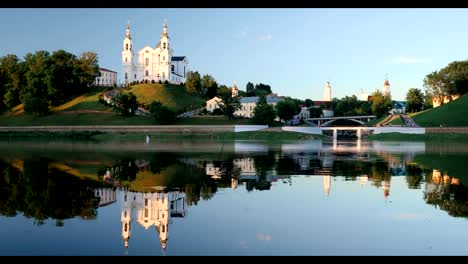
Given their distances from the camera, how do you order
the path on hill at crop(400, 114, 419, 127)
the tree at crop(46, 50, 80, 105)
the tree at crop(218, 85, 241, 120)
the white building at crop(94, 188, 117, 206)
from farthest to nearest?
1. the tree at crop(46, 50, 80, 105)
2. the tree at crop(218, 85, 241, 120)
3. the path on hill at crop(400, 114, 419, 127)
4. the white building at crop(94, 188, 117, 206)

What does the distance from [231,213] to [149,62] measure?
13188cm

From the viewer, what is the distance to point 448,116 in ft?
322

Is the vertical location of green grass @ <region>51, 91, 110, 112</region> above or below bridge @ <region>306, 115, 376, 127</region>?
Answer: above

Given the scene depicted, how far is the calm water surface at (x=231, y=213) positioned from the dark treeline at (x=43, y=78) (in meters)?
92.5

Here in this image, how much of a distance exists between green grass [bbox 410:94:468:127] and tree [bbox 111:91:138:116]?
200ft

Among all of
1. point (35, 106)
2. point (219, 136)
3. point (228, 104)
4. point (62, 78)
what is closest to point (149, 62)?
point (62, 78)

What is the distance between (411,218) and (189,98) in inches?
4296

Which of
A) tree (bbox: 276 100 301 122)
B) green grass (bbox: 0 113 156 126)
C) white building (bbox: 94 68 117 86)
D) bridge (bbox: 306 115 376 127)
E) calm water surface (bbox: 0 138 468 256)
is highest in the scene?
white building (bbox: 94 68 117 86)

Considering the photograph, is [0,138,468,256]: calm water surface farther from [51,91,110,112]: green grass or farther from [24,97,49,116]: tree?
[51,91,110,112]: green grass

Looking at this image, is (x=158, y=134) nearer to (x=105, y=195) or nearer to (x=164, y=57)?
(x=164, y=57)

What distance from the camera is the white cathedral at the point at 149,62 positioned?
141500 mm

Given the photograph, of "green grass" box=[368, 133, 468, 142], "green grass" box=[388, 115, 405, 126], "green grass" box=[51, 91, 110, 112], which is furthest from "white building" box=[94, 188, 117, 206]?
"green grass" box=[51, 91, 110, 112]

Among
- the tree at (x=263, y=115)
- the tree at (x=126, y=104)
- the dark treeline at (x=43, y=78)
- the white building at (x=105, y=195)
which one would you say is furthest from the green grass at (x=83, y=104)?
the white building at (x=105, y=195)

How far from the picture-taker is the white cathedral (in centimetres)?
14150
